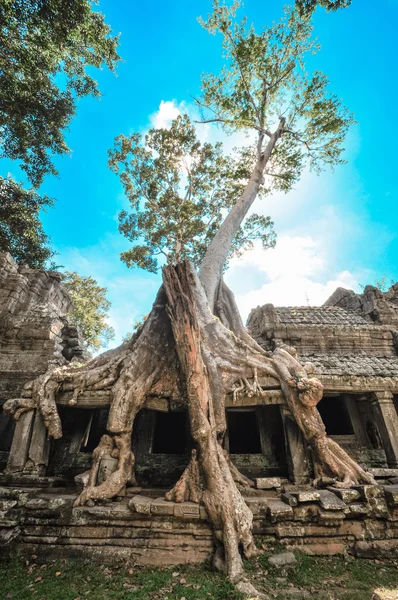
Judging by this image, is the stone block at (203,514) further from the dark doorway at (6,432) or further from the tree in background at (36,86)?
the tree in background at (36,86)

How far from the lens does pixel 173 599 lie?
3.03 meters

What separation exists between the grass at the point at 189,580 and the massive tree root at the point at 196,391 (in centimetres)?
43

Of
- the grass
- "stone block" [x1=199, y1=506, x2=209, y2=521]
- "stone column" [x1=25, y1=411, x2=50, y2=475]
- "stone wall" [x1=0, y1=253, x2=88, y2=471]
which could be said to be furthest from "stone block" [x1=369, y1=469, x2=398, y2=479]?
"stone wall" [x1=0, y1=253, x2=88, y2=471]

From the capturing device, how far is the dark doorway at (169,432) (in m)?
7.91

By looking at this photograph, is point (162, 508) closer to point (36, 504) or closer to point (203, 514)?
point (203, 514)

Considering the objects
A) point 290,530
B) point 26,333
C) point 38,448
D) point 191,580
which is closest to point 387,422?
point 290,530

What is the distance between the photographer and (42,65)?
1015 centimetres

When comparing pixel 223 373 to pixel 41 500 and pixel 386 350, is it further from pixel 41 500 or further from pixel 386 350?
pixel 386 350

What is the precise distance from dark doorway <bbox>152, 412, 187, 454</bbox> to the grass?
4277 mm

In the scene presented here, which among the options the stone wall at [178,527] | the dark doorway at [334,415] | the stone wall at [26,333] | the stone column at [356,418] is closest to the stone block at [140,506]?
the stone wall at [178,527]

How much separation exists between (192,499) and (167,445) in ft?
12.7

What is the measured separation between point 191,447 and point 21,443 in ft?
11.6

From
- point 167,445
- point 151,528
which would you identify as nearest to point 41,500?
point 151,528

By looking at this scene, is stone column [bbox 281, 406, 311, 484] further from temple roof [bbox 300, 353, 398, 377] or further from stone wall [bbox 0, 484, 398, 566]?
temple roof [bbox 300, 353, 398, 377]
